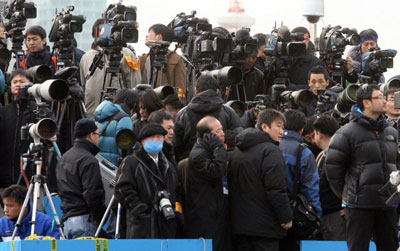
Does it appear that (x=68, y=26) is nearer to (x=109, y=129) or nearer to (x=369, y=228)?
(x=109, y=129)

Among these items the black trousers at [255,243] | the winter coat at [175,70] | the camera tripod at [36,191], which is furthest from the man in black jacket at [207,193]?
the winter coat at [175,70]

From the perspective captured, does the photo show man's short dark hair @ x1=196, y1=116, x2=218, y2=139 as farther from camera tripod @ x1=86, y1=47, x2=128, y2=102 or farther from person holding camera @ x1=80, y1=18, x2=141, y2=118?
person holding camera @ x1=80, y1=18, x2=141, y2=118

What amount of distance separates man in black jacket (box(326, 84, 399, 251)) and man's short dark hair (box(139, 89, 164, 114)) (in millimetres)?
1774

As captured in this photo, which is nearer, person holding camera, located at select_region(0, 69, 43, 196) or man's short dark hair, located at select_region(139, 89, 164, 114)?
man's short dark hair, located at select_region(139, 89, 164, 114)

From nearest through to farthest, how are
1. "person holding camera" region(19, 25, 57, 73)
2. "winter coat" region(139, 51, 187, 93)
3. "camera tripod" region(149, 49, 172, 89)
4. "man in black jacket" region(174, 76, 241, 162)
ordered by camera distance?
1. "man in black jacket" region(174, 76, 241, 162)
2. "person holding camera" region(19, 25, 57, 73)
3. "camera tripod" region(149, 49, 172, 89)
4. "winter coat" region(139, 51, 187, 93)

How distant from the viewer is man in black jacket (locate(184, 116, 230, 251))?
31.6ft

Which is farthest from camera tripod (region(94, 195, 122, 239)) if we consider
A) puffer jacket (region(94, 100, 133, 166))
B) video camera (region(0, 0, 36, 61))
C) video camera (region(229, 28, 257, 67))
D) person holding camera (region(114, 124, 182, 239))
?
video camera (region(229, 28, 257, 67))

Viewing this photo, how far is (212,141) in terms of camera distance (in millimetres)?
9656

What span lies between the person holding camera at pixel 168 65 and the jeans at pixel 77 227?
3564mm

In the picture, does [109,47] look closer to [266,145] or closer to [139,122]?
[139,122]

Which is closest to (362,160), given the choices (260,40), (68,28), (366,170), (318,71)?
(366,170)

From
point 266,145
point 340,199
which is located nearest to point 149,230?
point 266,145

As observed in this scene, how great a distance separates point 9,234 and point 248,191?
2103mm

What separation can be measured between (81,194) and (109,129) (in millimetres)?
821
